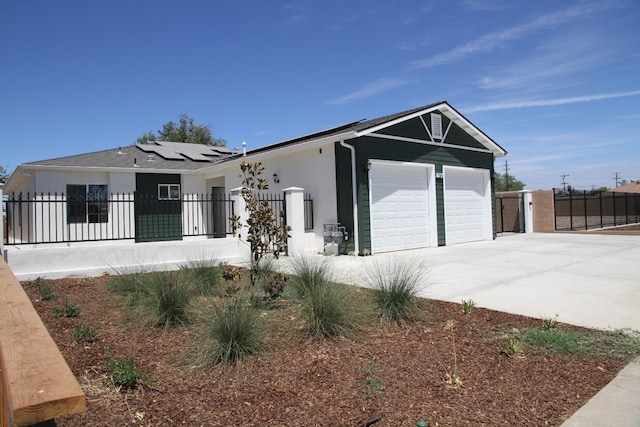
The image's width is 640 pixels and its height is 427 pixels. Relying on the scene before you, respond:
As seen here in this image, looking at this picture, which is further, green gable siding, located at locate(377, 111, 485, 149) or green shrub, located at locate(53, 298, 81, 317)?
green gable siding, located at locate(377, 111, 485, 149)

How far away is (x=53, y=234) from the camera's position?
15.8m

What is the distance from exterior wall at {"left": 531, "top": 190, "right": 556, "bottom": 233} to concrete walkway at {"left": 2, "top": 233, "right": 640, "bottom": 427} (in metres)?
6.72

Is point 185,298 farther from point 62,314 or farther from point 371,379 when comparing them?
point 371,379

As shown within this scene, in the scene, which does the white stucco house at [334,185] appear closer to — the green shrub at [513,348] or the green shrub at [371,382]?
the green shrub at [371,382]

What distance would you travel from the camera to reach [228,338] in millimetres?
3947

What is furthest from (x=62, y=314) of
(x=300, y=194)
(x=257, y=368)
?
(x=300, y=194)

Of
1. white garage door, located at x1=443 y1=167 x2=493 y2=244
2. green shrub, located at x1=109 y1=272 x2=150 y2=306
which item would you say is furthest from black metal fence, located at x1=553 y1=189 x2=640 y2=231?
green shrub, located at x1=109 y1=272 x2=150 y2=306

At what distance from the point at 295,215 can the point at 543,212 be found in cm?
1407

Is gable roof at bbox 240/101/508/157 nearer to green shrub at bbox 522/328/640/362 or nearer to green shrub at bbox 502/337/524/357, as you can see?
green shrub at bbox 522/328/640/362

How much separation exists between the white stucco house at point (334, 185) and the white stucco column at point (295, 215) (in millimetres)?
31

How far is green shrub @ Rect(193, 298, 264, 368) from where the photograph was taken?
383 cm

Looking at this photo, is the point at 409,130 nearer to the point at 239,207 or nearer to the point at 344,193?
the point at 344,193

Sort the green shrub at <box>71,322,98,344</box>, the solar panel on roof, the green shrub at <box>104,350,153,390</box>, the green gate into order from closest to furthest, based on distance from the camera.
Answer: the green shrub at <box>104,350,153,390</box>
the green shrub at <box>71,322,98,344</box>
the green gate
the solar panel on roof

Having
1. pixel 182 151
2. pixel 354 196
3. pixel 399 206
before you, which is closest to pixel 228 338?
pixel 354 196
